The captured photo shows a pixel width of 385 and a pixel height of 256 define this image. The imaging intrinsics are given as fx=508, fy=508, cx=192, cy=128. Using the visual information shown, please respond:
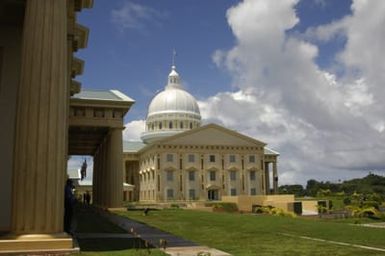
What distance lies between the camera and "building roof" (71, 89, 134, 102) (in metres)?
38.4

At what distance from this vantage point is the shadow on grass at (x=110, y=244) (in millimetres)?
11578

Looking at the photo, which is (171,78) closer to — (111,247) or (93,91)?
(93,91)

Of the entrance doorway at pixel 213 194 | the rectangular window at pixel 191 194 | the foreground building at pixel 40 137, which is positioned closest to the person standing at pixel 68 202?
the foreground building at pixel 40 137

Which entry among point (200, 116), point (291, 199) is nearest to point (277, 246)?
point (291, 199)

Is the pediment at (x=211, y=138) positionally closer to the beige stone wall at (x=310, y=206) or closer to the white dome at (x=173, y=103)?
the white dome at (x=173, y=103)

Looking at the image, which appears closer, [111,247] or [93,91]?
[111,247]

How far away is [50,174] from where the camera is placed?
996cm

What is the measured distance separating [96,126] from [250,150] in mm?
61033

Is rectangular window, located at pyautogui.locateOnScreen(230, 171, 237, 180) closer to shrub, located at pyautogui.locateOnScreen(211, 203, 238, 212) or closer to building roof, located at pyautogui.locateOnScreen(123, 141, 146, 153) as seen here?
building roof, located at pyautogui.locateOnScreen(123, 141, 146, 153)

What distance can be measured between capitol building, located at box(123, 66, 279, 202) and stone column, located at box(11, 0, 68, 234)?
262 ft

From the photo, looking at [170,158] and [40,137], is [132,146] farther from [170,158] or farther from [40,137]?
[40,137]

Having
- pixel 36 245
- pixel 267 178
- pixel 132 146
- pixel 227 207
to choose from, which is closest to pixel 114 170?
pixel 227 207

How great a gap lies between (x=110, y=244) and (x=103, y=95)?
93.7 ft

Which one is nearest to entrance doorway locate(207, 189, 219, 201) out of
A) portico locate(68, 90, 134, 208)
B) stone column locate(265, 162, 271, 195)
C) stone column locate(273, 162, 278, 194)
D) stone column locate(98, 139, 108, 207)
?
stone column locate(265, 162, 271, 195)
